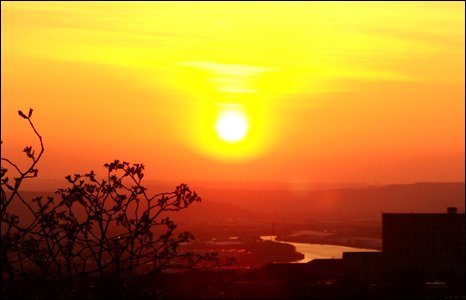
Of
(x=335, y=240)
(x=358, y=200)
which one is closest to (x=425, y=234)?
(x=335, y=240)

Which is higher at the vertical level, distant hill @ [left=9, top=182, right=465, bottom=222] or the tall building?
distant hill @ [left=9, top=182, right=465, bottom=222]

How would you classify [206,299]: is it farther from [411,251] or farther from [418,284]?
[411,251]

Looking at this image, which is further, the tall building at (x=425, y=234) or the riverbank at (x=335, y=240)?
the riverbank at (x=335, y=240)

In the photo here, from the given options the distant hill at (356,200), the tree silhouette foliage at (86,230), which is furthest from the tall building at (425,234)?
the distant hill at (356,200)

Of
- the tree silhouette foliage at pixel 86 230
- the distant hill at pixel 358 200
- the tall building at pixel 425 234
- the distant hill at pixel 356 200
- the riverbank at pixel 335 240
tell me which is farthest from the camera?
the distant hill at pixel 358 200

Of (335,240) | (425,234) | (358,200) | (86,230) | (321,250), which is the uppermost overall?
(358,200)

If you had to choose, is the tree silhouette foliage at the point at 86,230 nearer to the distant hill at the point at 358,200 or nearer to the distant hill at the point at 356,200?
the distant hill at the point at 356,200

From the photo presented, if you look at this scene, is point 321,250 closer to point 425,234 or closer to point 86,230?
point 425,234

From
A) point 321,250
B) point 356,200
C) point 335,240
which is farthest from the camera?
point 356,200

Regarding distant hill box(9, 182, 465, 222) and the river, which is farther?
distant hill box(9, 182, 465, 222)

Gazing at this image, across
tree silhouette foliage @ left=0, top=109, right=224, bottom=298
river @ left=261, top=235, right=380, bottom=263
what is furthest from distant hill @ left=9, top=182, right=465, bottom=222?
tree silhouette foliage @ left=0, top=109, right=224, bottom=298

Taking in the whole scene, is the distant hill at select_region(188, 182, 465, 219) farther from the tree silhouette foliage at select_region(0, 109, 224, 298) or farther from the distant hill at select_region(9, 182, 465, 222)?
the tree silhouette foliage at select_region(0, 109, 224, 298)
